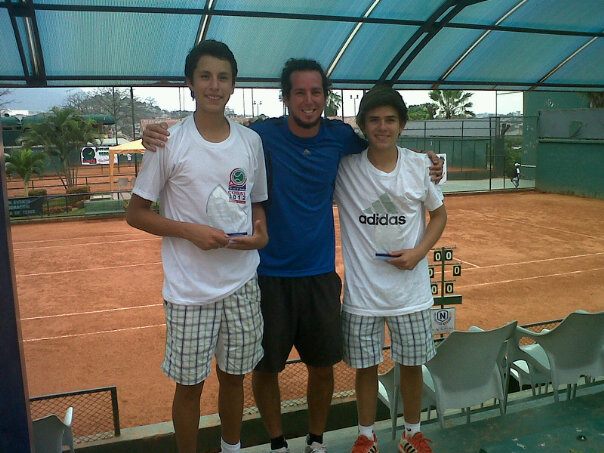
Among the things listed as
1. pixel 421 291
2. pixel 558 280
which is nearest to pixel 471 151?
pixel 558 280

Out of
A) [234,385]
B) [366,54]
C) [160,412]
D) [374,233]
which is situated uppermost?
[366,54]

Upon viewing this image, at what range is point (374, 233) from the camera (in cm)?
255

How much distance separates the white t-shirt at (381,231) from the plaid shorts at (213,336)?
19.5 inches

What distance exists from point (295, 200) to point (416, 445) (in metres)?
1.19

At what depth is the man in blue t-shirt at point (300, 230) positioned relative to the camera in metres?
2.46

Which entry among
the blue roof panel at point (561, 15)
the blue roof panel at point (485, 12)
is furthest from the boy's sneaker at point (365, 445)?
the blue roof panel at point (561, 15)

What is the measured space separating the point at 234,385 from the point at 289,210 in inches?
29.2

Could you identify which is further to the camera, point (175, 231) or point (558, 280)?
point (558, 280)

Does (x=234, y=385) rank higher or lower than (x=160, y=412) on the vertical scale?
higher

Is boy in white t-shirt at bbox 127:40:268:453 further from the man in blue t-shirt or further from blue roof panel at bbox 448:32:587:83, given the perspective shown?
blue roof panel at bbox 448:32:587:83

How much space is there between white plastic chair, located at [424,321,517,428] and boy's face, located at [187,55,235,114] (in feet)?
4.75

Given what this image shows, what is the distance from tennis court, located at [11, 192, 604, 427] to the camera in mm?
5691

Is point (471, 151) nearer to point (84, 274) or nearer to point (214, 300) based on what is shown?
point (84, 274)

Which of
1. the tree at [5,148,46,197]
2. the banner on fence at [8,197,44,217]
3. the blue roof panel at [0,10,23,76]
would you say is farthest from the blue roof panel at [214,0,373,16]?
the tree at [5,148,46,197]
